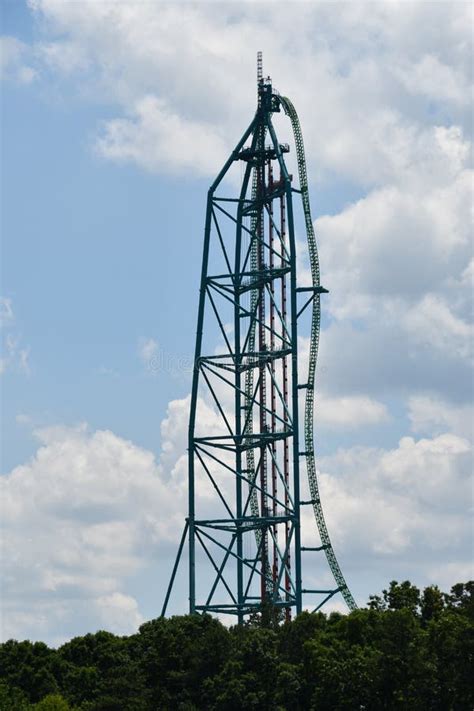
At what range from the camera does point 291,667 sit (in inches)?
2511

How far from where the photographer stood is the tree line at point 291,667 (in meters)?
59.8

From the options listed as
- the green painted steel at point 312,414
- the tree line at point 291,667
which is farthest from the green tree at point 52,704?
the green painted steel at point 312,414

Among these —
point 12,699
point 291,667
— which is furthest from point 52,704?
point 291,667

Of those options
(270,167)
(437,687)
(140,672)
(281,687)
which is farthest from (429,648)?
(270,167)

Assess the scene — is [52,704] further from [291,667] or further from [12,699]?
[291,667]

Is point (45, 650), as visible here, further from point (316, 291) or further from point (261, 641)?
point (316, 291)

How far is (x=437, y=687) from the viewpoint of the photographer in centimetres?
5984

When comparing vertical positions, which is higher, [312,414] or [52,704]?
[312,414]

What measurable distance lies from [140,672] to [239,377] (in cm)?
1817

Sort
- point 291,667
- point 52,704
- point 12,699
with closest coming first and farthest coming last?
point 291,667 < point 52,704 < point 12,699

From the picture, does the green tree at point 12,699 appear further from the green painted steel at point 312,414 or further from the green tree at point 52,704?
the green painted steel at point 312,414

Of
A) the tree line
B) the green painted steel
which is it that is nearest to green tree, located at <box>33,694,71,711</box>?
the tree line

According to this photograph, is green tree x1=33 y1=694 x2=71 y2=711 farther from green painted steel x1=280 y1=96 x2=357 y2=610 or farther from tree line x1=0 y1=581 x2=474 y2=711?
green painted steel x1=280 y1=96 x2=357 y2=610

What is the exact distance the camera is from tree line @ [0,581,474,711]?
5981cm
